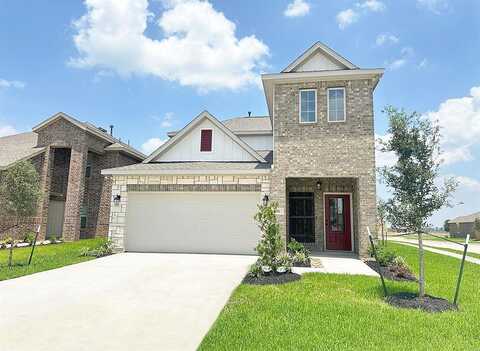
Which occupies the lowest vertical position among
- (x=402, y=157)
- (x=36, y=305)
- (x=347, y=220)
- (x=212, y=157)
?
(x=36, y=305)

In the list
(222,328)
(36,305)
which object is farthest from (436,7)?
(36,305)

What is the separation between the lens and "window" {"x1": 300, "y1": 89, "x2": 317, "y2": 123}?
11727mm

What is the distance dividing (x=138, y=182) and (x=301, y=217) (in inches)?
288

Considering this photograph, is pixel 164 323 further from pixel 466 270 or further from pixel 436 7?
pixel 436 7

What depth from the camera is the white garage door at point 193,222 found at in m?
12.1

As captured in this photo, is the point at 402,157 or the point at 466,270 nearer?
the point at 402,157

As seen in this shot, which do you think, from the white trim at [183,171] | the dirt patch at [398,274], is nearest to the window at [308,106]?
the white trim at [183,171]

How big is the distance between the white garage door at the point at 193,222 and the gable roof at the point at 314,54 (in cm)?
530

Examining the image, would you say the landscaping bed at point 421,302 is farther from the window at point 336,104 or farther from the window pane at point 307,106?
the window pane at point 307,106

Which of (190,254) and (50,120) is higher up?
(50,120)

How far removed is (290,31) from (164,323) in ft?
35.9

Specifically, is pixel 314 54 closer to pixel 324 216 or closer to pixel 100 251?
pixel 324 216

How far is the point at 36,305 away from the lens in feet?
A: 18.2

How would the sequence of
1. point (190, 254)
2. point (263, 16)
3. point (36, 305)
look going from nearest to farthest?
point (36, 305)
point (263, 16)
point (190, 254)
